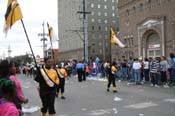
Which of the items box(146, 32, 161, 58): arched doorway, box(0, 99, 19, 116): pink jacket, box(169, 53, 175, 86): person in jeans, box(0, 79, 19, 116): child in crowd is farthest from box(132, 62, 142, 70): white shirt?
box(146, 32, 161, 58): arched doorway

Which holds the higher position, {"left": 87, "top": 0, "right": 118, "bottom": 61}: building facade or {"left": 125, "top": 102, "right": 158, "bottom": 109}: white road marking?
{"left": 87, "top": 0, "right": 118, "bottom": 61}: building facade

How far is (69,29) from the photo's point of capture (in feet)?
421

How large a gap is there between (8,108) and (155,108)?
9034 mm

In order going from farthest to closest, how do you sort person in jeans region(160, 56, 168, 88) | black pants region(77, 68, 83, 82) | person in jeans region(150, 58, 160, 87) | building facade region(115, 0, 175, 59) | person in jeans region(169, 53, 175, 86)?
building facade region(115, 0, 175, 59) → black pants region(77, 68, 83, 82) → person in jeans region(150, 58, 160, 87) → person in jeans region(160, 56, 168, 88) → person in jeans region(169, 53, 175, 86)

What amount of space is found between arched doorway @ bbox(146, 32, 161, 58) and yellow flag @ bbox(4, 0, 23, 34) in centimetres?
4761

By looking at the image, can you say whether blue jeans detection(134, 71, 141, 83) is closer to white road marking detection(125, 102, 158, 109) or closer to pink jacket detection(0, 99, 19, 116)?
white road marking detection(125, 102, 158, 109)

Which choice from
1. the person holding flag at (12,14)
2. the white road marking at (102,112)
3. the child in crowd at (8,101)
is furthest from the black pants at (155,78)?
the child in crowd at (8,101)

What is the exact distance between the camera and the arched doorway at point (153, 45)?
184 feet

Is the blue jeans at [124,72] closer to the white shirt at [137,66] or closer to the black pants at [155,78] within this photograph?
the white shirt at [137,66]

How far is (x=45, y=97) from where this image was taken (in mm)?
9219

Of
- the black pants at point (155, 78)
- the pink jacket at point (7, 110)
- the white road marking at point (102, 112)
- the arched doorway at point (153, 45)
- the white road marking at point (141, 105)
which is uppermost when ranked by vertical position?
the arched doorway at point (153, 45)

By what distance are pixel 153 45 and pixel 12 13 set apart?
163 feet

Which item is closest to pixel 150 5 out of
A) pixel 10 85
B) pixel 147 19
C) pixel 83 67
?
pixel 147 19

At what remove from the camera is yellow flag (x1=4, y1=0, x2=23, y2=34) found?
9.13m
